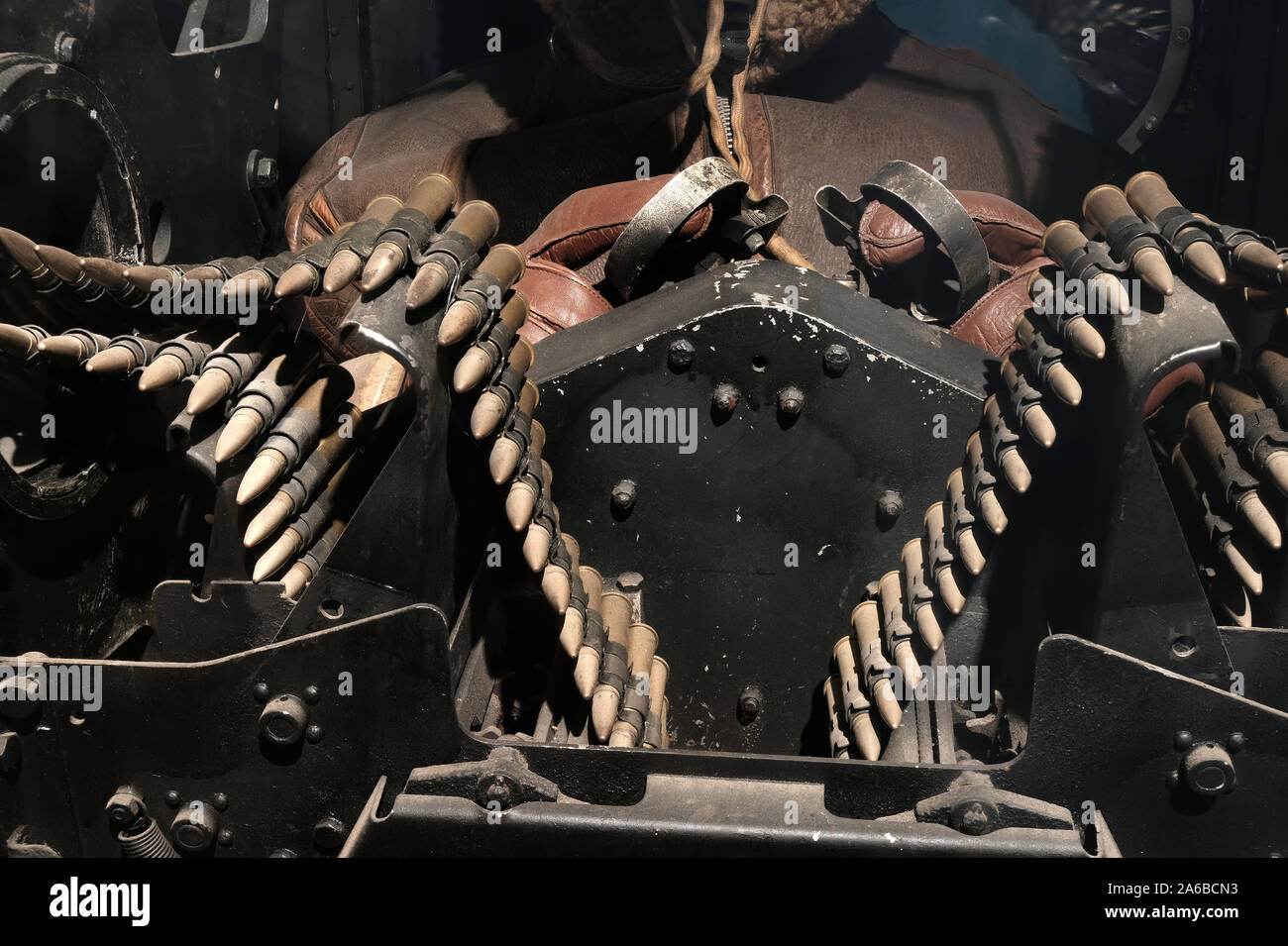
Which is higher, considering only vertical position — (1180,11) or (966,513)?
(1180,11)

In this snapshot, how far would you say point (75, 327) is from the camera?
1578mm

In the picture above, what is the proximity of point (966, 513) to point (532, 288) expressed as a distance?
773 millimetres

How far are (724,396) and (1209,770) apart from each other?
0.71m

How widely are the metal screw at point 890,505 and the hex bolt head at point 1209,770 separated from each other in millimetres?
475

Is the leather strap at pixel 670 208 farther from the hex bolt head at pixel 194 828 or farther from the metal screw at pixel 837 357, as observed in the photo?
the hex bolt head at pixel 194 828

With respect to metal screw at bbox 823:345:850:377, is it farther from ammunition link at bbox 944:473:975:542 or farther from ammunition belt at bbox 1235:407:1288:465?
ammunition belt at bbox 1235:407:1288:465

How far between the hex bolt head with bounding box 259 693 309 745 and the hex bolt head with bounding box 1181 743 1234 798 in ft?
3.20

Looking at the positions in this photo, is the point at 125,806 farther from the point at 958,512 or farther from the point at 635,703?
the point at 958,512

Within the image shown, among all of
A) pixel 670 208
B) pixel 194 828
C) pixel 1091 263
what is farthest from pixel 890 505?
pixel 194 828

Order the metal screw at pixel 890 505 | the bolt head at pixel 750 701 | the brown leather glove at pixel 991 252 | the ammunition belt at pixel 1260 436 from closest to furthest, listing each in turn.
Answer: the ammunition belt at pixel 1260 436, the metal screw at pixel 890 505, the bolt head at pixel 750 701, the brown leather glove at pixel 991 252

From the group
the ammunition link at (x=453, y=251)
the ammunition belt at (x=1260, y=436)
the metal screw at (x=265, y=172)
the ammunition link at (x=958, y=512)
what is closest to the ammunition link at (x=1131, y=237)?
the ammunition belt at (x=1260, y=436)

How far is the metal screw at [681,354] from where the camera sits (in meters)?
1.55
